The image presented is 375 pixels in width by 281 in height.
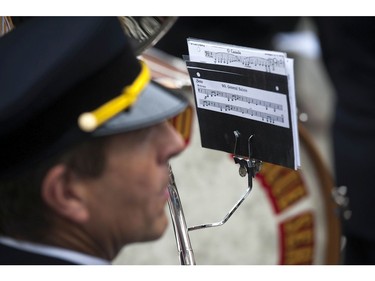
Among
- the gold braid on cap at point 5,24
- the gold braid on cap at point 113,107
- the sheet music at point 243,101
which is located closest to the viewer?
the gold braid on cap at point 113,107

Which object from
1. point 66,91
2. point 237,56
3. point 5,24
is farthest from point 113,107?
point 5,24

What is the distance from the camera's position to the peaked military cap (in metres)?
1.60

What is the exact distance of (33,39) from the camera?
168cm

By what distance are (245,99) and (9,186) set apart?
39 cm

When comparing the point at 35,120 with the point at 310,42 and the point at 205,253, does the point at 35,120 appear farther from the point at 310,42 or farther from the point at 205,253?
the point at 310,42

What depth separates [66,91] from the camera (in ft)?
5.28

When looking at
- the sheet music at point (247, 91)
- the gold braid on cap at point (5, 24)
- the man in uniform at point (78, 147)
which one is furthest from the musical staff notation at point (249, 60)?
the gold braid on cap at point (5, 24)

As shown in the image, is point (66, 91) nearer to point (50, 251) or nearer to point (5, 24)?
point (50, 251)

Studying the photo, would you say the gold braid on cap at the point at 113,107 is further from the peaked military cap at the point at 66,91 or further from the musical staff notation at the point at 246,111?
the musical staff notation at the point at 246,111

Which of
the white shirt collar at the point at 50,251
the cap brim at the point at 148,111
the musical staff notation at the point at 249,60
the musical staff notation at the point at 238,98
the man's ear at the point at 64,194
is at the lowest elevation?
the white shirt collar at the point at 50,251

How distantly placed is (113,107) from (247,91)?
0.76 ft

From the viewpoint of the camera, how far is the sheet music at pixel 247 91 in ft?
5.46

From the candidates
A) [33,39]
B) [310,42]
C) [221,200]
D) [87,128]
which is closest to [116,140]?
[87,128]

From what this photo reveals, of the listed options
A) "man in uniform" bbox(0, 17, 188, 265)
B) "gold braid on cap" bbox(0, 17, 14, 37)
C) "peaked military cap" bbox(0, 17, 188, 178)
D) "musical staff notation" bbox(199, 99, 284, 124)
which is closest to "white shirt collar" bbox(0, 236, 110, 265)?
"man in uniform" bbox(0, 17, 188, 265)
